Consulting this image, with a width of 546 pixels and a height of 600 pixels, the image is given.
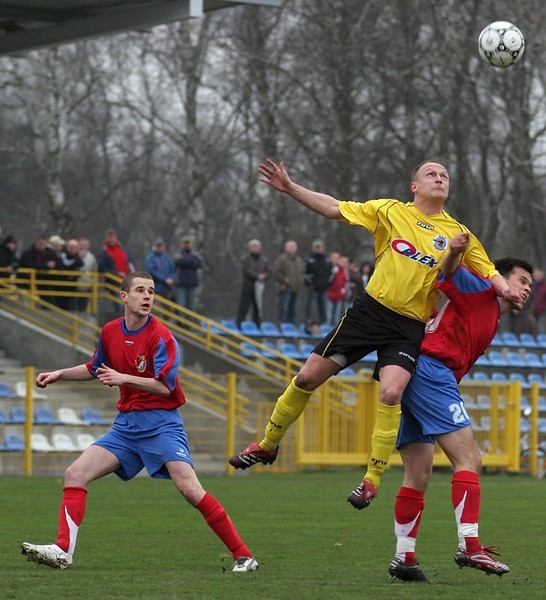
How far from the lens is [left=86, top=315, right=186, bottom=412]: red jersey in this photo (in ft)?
26.9

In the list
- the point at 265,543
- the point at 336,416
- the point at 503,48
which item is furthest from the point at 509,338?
the point at 265,543

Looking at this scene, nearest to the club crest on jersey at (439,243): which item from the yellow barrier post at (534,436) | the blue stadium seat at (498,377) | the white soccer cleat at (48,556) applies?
the white soccer cleat at (48,556)

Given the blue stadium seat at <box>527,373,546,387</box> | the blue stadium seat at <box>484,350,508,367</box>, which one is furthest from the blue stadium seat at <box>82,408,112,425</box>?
the blue stadium seat at <box>527,373,546,387</box>

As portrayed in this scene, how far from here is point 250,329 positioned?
83.1 feet

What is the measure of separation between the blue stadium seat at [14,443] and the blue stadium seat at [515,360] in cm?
1133

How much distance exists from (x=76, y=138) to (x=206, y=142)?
9.16m

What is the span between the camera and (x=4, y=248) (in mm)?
24141

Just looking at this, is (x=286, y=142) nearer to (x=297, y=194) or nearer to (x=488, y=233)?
(x=488, y=233)

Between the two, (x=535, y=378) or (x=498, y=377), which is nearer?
(x=498, y=377)

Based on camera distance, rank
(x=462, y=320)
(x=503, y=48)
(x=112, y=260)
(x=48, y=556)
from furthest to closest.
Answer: (x=112, y=260) → (x=503, y=48) → (x=462, y=320) → (x=48, y=556)

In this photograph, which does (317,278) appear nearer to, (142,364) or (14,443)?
(14,443)

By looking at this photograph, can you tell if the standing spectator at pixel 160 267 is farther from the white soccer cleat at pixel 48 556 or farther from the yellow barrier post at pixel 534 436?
the white soccer cleat at pixel 48 556

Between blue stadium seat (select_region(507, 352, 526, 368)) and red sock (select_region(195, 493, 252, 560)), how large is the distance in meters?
19.4

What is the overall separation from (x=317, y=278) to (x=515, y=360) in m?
5.19
